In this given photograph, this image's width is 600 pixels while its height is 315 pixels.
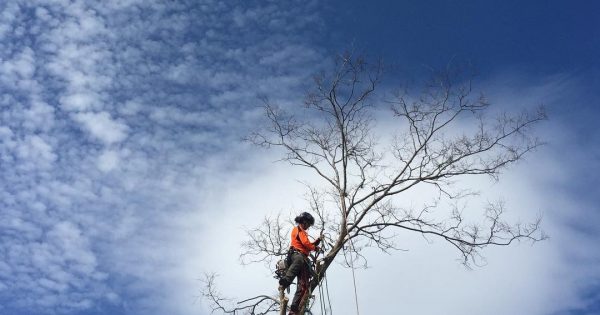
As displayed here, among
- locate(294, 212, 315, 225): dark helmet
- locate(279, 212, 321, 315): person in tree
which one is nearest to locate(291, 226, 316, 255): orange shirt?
locate(279, 212, 321, 315): person in tree

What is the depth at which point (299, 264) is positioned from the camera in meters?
8.00

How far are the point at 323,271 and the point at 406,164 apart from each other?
7.13 feet

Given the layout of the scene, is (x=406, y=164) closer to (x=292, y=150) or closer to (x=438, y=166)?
(x=438, y=166)

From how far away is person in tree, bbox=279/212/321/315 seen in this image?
795cm

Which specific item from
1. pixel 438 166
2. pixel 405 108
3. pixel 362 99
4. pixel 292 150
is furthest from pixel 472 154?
→ pixel 292 150

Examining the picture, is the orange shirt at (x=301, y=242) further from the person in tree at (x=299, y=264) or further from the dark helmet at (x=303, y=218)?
the dark helmet at (x=303, y=218)

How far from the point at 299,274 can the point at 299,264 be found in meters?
0.17

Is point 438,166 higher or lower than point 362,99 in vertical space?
lower

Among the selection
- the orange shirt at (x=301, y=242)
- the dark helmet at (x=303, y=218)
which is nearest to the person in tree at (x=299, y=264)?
the orange shirt at (x=301, y=242)

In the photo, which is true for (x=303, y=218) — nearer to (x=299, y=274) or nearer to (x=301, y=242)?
(x=301, y=242)

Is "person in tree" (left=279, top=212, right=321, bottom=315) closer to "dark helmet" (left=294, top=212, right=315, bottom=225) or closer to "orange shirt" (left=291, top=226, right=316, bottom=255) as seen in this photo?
"orange shirt" (left=291, top=226, right=316, bottom=255)

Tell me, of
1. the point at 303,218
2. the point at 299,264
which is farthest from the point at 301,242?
the point at 303,218

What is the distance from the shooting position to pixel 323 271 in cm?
812

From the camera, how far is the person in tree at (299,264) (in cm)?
795
